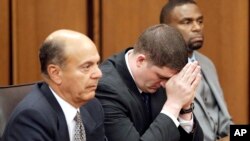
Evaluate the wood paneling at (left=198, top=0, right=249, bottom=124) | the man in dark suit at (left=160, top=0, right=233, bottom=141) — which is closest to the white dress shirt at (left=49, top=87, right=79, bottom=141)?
the man in dark suit at (left=160, top=0, right=233, bottom=141)

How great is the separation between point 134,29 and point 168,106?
1.64 metres

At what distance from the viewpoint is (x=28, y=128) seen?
67.6 inches

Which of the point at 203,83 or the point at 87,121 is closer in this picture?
the point at 87,121

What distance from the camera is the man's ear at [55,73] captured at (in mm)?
1830

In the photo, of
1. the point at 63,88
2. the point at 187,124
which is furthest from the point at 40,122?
the point at 187,124

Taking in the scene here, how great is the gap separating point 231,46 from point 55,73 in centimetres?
224

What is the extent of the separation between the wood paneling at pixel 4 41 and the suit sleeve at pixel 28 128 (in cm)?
176

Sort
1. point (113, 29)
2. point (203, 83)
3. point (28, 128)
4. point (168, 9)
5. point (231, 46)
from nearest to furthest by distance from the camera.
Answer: point (28, 128)
point (203, 83)
point (168, 9)
point (113, 29)
point (231, 46)

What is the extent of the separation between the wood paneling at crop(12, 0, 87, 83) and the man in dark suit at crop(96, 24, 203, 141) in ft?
4.49

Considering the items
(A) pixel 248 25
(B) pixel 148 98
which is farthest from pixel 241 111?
(B) pixel 148 98

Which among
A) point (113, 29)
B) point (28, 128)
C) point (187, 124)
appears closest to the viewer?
point (28, 128)

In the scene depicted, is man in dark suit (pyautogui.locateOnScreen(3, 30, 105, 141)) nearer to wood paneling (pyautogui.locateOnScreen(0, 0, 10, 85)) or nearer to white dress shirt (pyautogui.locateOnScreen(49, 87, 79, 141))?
white dress shirt (pyautogui.locateOnScreen(49, 87, 79, 141))

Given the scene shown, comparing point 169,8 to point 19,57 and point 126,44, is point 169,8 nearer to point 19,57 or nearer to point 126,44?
point 126,44

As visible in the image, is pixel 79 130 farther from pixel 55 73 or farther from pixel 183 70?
pixel 183 70
